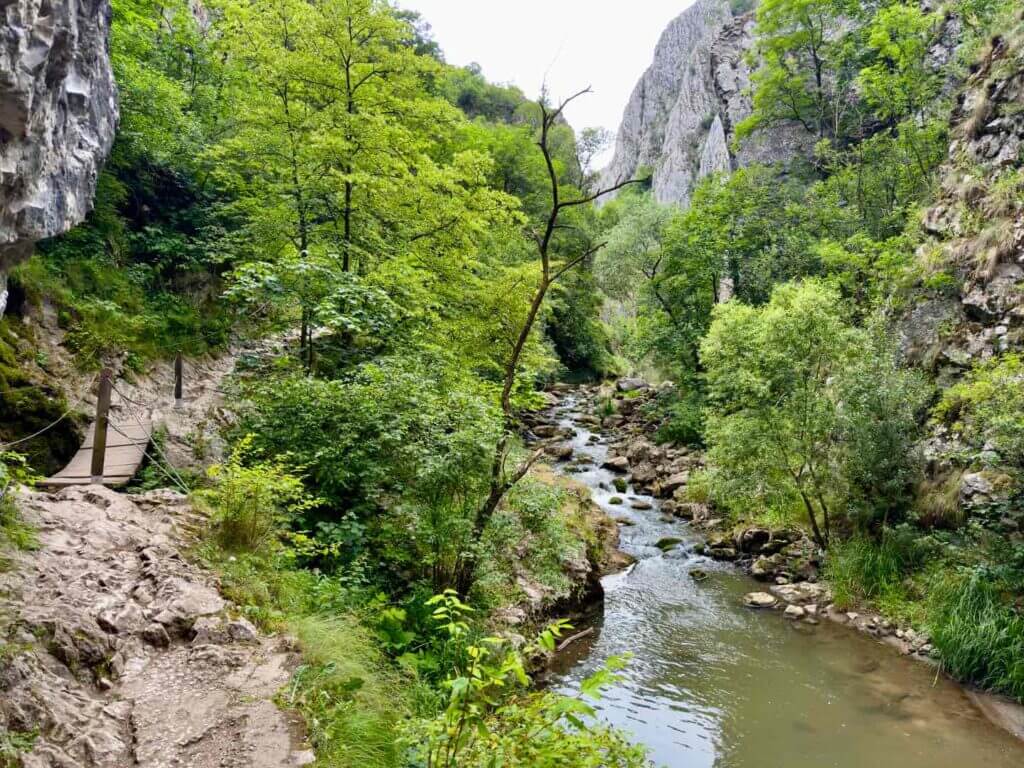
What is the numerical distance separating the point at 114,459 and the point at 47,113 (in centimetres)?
471

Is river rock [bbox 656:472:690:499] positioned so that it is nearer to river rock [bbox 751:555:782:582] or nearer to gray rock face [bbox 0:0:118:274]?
river rock [bbox 751:555:782:582]

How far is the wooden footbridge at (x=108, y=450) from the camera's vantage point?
22.8 ft

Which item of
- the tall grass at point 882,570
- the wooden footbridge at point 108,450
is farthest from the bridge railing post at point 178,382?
the tall grass at point 882,570

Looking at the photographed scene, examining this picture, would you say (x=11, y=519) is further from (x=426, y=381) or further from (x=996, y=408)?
(x=996, y=408)

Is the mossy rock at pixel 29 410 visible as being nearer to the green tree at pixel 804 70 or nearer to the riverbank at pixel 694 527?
the riverbank at pixel 694 527

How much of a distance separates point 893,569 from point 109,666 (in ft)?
39.7

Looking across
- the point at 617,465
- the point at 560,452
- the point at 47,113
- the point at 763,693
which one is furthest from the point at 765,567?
the point at 47,113

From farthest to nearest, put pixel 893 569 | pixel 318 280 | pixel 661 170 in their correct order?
pixel 661 170 < pixel 893 569 < pixel 318 280

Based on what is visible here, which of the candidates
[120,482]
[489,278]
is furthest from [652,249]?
[120,482]

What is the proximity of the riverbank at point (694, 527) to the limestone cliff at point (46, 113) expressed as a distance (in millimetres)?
5391

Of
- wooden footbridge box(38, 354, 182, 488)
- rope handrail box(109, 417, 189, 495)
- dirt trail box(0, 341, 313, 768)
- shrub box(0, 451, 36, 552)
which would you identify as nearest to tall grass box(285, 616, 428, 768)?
dirt trail box(0, 341, 313, 768)

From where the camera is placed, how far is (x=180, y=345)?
1107cm

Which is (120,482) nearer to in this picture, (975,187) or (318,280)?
(318,280)

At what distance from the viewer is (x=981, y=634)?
27.8 ft
